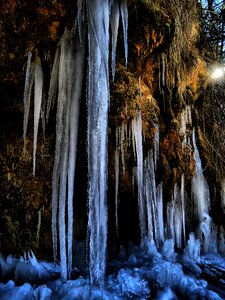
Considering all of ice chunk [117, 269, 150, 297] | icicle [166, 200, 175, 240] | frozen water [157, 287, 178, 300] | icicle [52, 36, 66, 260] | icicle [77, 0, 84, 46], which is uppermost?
icicle [77, 0, 84, 46]

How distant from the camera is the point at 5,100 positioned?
3254 mm

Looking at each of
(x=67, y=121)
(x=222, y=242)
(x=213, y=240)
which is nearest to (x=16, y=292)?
(x=67, y=121)

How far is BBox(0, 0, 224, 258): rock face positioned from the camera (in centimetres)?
290

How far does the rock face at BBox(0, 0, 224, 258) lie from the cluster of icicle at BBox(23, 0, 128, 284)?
0.14 metres

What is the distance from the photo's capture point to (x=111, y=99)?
3.50 metres

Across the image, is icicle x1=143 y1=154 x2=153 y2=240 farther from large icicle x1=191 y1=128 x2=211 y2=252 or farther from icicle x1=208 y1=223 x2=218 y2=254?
icicle x1=208 y1=223 x2=218 y2=254

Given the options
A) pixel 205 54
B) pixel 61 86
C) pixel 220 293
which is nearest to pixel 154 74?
pixel 61 86

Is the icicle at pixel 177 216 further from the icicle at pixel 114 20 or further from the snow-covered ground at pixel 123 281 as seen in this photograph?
the icicle at pixel 114 20

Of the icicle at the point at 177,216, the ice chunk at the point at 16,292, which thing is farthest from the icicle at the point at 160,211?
the ice chunk at the point at 16,292

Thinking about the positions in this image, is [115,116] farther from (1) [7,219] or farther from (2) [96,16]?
(1) [7,219]

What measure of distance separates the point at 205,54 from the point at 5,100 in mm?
3623

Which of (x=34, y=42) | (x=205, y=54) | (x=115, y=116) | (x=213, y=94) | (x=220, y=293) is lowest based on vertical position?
(x=220, y=293)

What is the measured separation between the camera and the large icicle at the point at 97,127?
277 cm

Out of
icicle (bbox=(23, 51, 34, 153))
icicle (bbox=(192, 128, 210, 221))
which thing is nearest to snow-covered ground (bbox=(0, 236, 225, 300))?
icicle (bbox=(192, 128, 210, 221))
